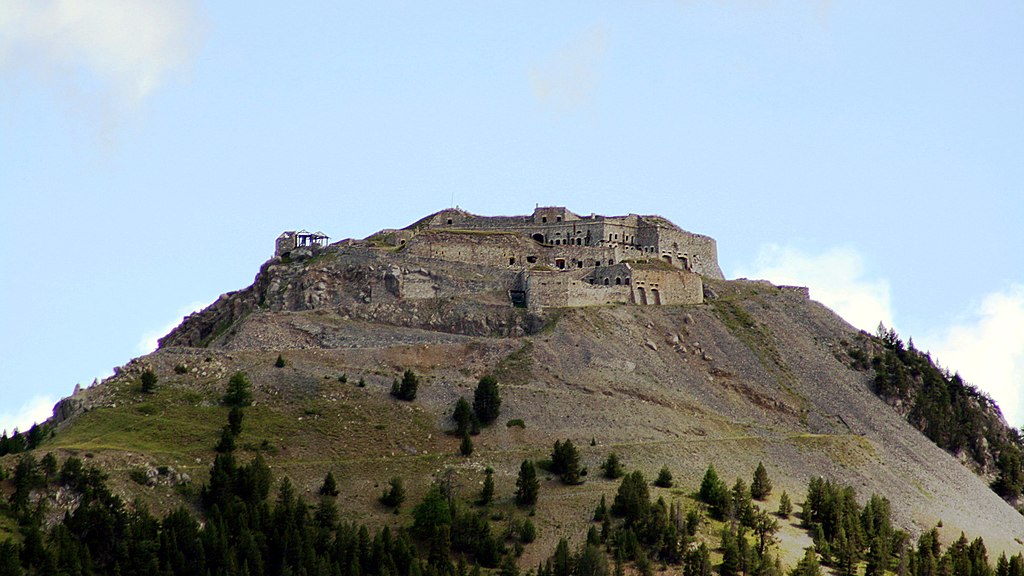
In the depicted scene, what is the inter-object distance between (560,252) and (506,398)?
3000 centimetres

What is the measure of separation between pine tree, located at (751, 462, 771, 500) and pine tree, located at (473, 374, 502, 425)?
65.3 ft

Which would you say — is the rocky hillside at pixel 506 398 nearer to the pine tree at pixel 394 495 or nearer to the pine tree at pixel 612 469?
the pine tree at pixel 612 469

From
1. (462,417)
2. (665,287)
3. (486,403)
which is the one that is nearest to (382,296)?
(486,403)

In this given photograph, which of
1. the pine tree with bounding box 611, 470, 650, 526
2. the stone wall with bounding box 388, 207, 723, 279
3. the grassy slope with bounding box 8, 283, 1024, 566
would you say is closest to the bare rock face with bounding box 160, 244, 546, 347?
the grassy slope with bounding box 8, 283, 1024, 566

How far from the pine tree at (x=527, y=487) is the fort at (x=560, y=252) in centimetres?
3164

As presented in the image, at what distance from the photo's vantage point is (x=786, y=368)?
17325cm

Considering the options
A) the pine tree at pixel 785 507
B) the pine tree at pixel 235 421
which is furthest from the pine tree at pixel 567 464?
the pine tree at pixel 235 421

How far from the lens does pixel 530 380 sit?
6211 inches

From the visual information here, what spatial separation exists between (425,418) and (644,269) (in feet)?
116

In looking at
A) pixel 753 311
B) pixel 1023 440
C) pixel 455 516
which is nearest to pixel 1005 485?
pixel 1023 440

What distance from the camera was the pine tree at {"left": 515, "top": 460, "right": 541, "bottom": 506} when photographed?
139500mm

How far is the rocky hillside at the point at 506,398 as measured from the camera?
469 ft

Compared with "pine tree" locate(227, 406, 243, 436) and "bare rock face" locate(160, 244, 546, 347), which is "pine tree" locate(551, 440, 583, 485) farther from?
"bare rock face" locate(160, 244, 546, 347)

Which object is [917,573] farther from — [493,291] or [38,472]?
[38,472]
